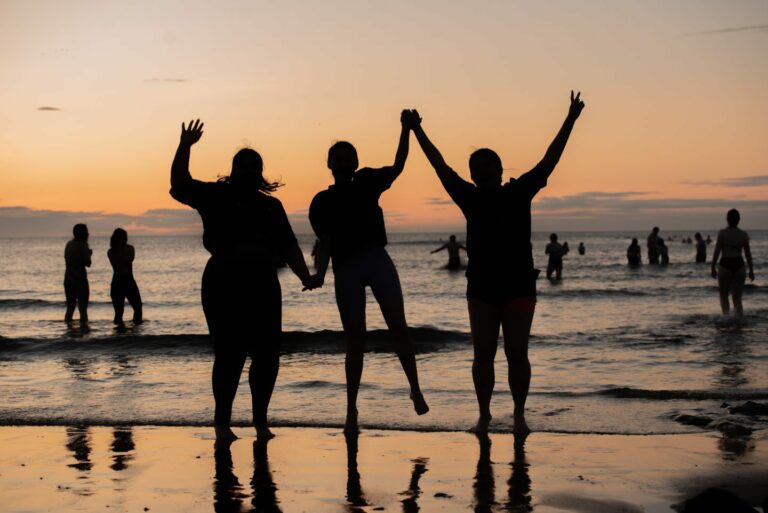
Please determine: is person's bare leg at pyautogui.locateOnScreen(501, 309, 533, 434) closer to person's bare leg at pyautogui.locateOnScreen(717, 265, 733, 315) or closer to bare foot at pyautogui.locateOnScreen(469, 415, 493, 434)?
bare foot at pyautogui.locateOnScreen(469, 415, 493, 434)

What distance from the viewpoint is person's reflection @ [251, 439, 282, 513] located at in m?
4.40

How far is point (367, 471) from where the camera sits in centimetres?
518

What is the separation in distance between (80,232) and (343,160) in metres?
12.6

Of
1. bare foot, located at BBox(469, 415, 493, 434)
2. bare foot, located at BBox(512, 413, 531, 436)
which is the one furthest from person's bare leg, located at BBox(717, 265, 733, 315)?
bare foot, located at BBox(469, 415, 493, 434)

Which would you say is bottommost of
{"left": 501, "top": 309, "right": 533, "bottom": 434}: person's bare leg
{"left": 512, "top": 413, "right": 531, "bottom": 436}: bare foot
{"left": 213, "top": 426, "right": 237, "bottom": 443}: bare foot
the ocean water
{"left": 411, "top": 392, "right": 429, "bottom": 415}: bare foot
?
the ocean water

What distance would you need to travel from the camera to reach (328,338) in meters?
15.5

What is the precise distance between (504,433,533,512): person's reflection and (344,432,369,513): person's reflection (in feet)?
2.28

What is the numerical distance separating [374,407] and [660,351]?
20.8 ft

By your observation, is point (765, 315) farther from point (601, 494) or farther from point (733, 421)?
point (601, 494)

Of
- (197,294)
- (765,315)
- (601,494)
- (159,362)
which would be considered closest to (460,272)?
(197,294)

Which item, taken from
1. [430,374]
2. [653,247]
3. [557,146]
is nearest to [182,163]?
[557,146]

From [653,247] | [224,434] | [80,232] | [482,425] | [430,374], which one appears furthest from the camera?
[653,247]

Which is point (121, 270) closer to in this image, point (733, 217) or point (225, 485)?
point (733, 217)

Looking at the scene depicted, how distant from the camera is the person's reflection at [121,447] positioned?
5.43m
